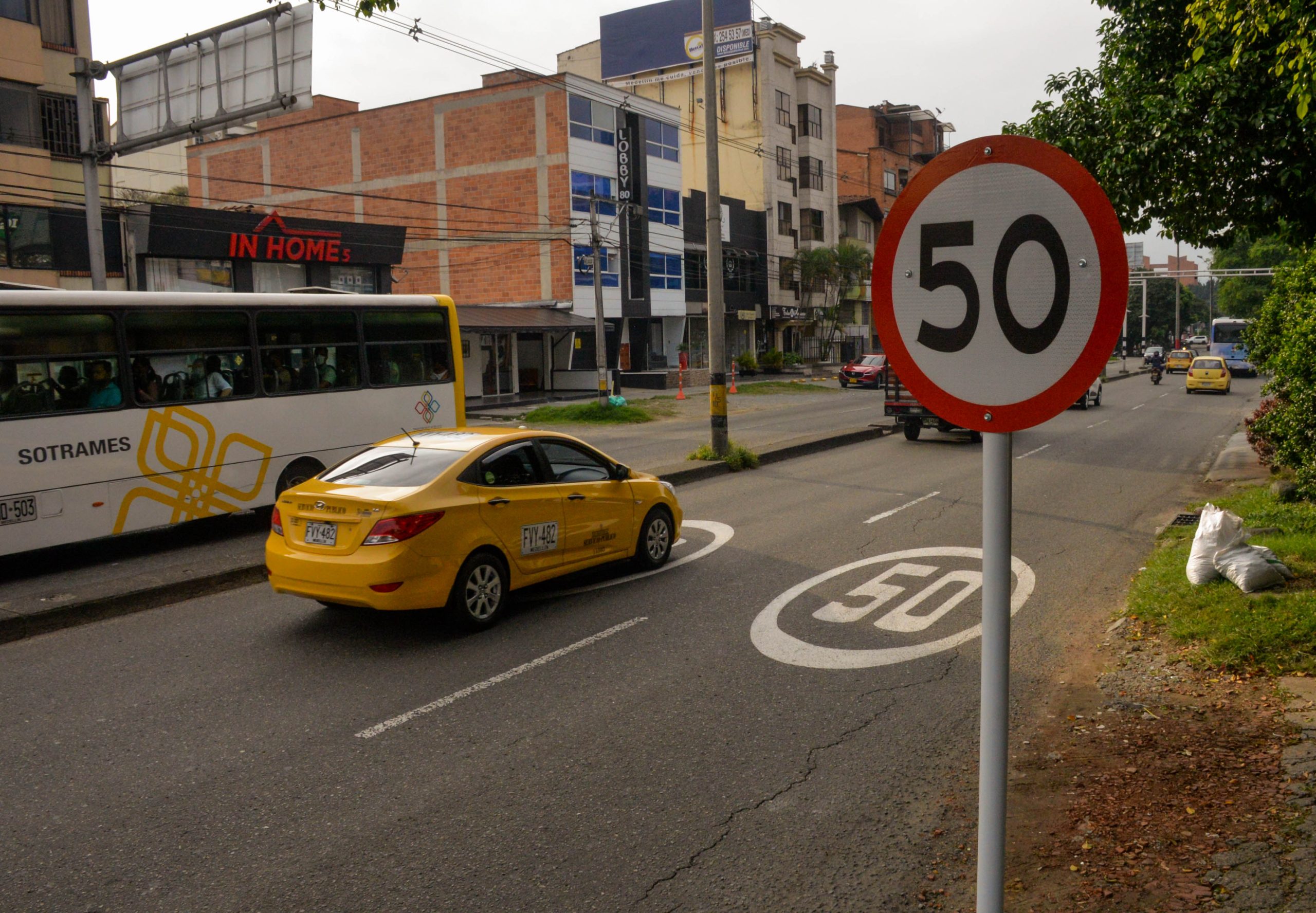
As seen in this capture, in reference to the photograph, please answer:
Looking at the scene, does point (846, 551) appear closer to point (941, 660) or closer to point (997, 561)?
point (941, 660)

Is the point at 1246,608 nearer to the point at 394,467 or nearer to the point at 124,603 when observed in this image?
the point at 394,467

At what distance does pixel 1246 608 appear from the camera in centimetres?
719

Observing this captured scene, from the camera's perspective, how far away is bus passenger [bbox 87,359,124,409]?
11172 millimetres

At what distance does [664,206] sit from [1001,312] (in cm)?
5046

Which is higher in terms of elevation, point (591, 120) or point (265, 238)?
point (591, 120)

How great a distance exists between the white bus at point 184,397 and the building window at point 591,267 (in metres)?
29.5

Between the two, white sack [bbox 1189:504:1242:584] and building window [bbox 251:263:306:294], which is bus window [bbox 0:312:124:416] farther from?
building window [bbox 251:263:306:294]

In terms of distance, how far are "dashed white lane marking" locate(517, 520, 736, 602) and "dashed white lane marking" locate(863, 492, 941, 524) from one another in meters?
1.85

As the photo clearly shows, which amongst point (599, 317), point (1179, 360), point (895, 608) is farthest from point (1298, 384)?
point (1179, 360)

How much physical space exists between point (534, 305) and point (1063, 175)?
43.6 m

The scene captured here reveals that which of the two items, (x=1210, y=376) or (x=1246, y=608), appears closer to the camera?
(x=1246, y=608)

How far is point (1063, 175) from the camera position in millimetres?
2598

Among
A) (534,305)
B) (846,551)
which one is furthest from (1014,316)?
(534,305)

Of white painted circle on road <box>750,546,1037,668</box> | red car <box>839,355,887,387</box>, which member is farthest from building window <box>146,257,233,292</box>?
red car <box>839,355,887,387</box>
